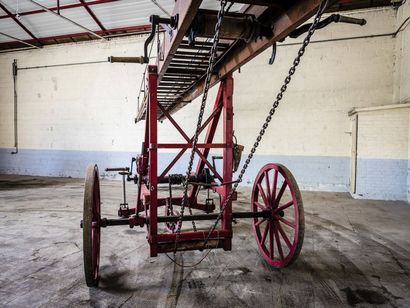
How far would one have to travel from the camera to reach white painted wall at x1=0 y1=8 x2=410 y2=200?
23.4ft

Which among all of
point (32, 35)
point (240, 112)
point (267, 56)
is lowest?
point (240, 112)

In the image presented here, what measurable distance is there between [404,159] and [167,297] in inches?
249

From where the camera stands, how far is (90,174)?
2604 millimetres

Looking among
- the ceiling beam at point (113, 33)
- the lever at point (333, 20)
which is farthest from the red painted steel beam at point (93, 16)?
the lever at point (333, 20)

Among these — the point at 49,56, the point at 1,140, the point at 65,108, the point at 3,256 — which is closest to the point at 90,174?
the point at 3,256

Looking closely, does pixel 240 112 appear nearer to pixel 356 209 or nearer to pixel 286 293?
pixel 356 209

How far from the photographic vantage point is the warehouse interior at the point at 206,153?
2.28 m

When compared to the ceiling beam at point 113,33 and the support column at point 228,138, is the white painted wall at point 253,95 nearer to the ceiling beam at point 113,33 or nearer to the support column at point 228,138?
the ceiling beam at point 113,33

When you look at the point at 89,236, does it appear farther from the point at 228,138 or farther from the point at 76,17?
the point at 76,17

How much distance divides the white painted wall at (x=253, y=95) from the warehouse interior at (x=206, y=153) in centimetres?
4

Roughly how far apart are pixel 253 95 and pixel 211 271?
6.16 meters

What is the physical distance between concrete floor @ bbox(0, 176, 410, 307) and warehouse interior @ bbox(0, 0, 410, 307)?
0.02 m

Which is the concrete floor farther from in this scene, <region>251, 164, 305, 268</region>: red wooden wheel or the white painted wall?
the white painted wall

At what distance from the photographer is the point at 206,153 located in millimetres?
3406
